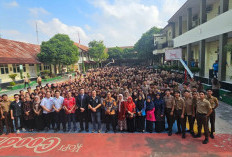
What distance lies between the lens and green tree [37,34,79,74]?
23203 millimetres

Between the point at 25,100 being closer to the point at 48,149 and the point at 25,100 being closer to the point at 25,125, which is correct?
the point at 25,125

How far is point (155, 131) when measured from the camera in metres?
5.60

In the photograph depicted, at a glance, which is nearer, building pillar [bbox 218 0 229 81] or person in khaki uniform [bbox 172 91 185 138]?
person in khaki uniform [bbox 172 91 185 138]

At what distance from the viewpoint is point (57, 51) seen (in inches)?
942

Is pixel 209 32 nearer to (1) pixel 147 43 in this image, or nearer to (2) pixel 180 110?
(2) pixel 180 110

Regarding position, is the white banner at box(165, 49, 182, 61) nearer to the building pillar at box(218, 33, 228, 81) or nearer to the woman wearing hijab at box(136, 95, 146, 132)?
the building pillar at box(218, 33, 228, 81)

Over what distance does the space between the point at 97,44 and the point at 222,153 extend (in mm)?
41978

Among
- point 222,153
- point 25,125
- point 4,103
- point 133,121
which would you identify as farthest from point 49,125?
point 222,153

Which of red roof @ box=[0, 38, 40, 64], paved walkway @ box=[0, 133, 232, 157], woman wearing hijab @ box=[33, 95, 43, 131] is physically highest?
red roof @ box=[0, 38, 40, 64]

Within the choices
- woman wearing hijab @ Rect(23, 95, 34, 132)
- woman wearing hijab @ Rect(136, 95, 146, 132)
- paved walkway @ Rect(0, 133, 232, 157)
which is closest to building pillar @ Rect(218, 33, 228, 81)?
paved walkway @ Rect(0, 133, 232, 157)

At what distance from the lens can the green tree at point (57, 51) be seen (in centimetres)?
2320

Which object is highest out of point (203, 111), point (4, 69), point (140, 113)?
point (4, 69)

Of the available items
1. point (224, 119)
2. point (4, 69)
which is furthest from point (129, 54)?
point (224, 119)

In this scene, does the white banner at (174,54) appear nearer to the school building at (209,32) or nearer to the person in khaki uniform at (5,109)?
the school building at (209,32)
